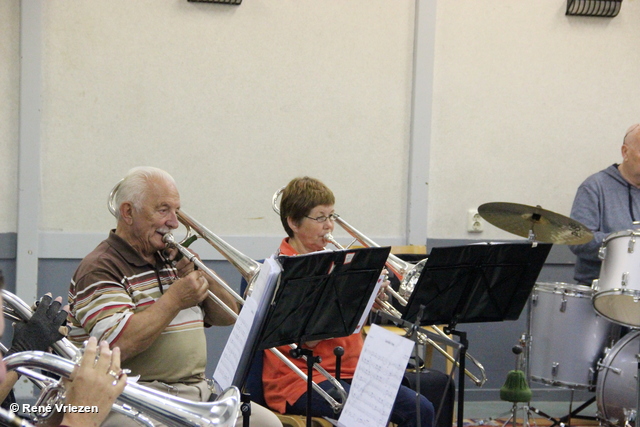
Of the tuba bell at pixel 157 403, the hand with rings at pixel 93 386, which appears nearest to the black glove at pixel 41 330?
the tuba bell at pixel 157 403

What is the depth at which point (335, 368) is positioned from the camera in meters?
2.98

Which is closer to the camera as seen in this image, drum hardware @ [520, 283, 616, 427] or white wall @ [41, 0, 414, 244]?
drum hardware @ [520, 283, 616, 427]

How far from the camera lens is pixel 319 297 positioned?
2.47 m

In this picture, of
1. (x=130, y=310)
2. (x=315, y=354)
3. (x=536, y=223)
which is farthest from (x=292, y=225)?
(x=536, y=223)

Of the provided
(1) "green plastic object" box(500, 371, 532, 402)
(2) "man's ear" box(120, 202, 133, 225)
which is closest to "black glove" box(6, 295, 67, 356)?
(2) "man's ear" box(120, 202, 133, 225)

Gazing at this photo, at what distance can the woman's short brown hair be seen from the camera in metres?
3.26

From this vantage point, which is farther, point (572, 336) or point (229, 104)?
point (229, 104)

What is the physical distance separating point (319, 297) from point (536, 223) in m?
1.63

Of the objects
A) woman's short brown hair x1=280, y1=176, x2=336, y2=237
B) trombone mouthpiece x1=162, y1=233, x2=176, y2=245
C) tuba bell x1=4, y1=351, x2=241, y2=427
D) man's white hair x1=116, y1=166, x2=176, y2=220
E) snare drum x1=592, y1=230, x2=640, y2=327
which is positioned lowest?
snare drum x1=592, y1=230, x2=640, y2=327

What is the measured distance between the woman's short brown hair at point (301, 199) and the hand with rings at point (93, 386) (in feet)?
5.33

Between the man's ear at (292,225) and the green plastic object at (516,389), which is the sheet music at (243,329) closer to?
the man's ear at (292,225)

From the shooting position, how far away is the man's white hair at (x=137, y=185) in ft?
9.25

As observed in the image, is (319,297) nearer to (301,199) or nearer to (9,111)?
(301,199)

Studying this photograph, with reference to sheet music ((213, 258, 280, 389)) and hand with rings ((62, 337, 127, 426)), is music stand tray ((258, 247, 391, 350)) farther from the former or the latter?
hand with rings ((62, 337, 127, 426))
